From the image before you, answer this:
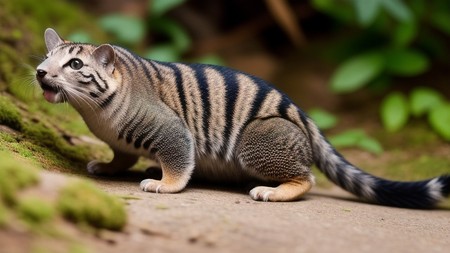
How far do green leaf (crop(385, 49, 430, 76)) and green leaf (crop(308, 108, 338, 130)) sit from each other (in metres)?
1.37

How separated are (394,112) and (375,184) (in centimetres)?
362

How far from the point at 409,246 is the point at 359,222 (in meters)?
0.67

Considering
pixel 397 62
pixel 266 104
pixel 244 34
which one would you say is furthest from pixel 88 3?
pixel 266 104

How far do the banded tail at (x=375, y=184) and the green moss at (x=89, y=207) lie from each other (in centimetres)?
316

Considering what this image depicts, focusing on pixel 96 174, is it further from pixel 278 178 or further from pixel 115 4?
pixel 115 4

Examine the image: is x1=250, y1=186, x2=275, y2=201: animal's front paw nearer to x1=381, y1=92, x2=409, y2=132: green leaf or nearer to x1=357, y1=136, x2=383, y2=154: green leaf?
x1=357, y1=136, x2=383, y2=154: green leaf

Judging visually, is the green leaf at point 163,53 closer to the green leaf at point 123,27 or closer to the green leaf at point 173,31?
the green leaf at point 173,31

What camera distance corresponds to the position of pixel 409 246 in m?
4.46

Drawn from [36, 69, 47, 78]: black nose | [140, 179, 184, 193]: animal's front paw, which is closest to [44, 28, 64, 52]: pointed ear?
[36, 69, 47, 78]: black nose

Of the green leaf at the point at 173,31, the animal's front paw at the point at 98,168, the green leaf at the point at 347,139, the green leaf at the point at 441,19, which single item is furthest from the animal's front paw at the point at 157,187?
the green leaf at the point at 441,19

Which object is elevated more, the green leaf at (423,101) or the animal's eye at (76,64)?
the green leaf at (423,101)

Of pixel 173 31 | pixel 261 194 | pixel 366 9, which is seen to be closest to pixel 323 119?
pixel 366 9

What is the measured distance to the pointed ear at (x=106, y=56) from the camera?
565cm

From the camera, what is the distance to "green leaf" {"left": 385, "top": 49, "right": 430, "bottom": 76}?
10336 millimetres
